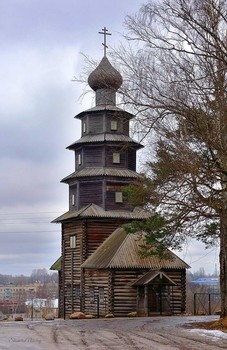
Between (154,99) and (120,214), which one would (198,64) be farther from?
(120,214)

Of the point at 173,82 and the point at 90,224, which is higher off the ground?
the point at 173,82

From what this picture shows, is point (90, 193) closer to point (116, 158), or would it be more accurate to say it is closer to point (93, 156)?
point (93, 156)

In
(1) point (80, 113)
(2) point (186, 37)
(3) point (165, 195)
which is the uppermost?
(1) point (80, 113)

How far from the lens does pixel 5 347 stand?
49.9 feet

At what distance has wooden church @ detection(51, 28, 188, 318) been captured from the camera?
3647 centimetres

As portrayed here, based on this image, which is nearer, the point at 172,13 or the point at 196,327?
the point at 172,13

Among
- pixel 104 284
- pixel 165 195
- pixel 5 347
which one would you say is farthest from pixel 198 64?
pixel 104 284

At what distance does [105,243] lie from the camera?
1551 inches

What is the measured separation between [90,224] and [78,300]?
16.6ft

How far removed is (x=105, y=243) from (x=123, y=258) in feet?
11.0

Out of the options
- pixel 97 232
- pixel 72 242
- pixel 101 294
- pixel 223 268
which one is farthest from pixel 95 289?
pixel 223 268

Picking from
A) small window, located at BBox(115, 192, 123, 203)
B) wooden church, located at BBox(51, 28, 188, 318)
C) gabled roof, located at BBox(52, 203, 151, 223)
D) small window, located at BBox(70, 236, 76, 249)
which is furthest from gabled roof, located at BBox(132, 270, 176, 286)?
small window, located at BBox(70, 236, 76, 249)

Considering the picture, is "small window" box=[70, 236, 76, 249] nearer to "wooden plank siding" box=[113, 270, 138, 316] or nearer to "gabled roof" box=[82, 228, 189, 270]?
"gabled roof" box=[82, 228, 189, 270]

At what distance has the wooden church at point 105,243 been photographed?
36.5m
